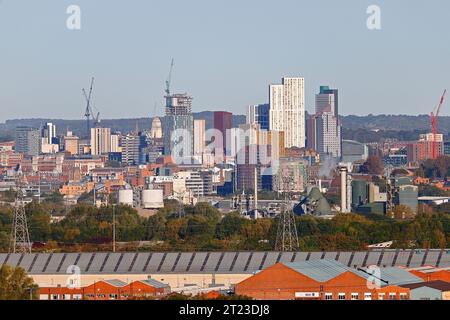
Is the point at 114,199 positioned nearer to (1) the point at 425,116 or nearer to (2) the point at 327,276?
(2) the point at 327,276

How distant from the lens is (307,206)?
2283 centimetres

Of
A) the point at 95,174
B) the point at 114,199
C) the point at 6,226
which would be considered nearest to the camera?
the point at 6,226

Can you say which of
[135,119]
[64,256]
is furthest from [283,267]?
[135,119]

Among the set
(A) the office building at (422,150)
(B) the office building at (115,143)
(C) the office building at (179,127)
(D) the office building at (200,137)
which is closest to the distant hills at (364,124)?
(B) the office building at (115,143)

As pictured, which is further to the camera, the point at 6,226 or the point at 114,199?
the point at 114,199

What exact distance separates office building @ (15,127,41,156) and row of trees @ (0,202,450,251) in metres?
26.8

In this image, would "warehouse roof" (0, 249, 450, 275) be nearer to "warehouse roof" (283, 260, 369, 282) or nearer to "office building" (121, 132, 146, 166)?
"warehouse roof" (283, 260, 369, 282)

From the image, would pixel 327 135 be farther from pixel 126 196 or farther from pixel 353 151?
pixel 126 196

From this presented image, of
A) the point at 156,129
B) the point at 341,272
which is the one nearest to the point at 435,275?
the point at 341,272

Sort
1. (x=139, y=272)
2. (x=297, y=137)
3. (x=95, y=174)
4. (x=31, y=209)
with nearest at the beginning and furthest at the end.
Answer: (x=139, y=272) → (x=31, y=209) → (x=95, y=174) → (x=297, y=137)

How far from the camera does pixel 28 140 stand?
4581 cm

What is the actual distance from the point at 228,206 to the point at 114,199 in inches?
93.5

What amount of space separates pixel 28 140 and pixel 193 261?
37.3m

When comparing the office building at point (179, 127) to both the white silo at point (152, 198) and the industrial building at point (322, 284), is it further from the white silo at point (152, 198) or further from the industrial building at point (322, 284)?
the industrial building at point (322, 284)
